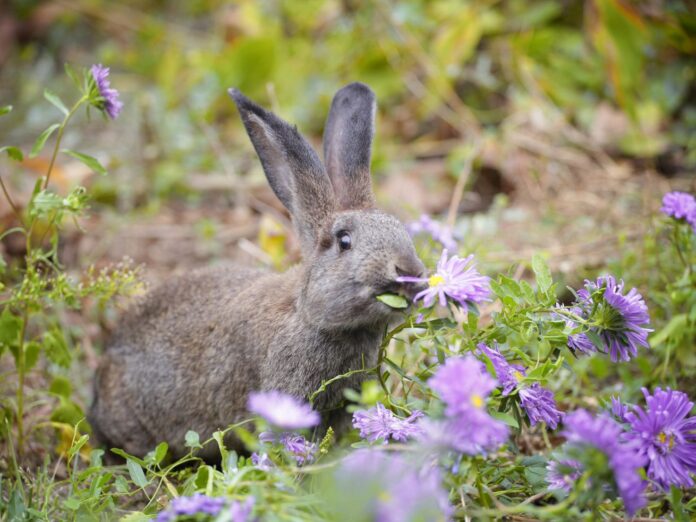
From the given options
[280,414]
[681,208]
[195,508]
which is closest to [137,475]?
[195,508]

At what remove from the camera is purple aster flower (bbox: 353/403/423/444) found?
2.91m

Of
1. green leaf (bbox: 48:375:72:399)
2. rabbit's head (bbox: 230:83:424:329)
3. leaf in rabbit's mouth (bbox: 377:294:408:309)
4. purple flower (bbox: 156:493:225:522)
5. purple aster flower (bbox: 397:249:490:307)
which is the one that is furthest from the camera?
green leaf (bbox: 48:375:72:399)

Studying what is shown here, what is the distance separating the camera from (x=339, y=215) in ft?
12.9

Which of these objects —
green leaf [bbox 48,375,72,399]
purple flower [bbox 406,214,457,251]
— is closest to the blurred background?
purple flower [bbox 406,214,457,251]

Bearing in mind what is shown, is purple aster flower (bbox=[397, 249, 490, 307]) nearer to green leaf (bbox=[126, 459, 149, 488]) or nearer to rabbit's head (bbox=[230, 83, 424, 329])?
rabbit's head (bbox=[230, 83, 424, 329])

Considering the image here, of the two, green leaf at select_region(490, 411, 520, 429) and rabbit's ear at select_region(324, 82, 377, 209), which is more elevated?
rabbit's ear at select_region(324, 82, 377, 209)

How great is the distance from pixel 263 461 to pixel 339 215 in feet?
5.13

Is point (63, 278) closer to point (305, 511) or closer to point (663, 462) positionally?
point (305, 511)

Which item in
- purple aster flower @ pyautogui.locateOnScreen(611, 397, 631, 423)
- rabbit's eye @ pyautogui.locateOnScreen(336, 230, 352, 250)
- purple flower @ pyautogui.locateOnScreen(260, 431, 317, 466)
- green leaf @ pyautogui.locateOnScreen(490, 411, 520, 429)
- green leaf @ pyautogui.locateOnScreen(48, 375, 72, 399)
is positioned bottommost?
green leaf @ pyautogui.locateOnScreen(48, 375, 72, 399)

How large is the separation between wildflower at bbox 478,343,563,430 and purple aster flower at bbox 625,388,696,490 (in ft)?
1.21

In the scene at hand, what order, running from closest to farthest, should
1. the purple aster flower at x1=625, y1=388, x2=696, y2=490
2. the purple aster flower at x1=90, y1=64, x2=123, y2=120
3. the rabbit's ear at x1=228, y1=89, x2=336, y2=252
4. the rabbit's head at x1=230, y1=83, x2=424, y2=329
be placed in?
the purple aster flower at x1=625, y1=388, x2=696, y2=490, the rabbit's head at x1=230, y1=83, x2=424, y2=329, the purple aster flower at x1=90, y1=64, x2=123, y2=120, the rabbit's ear at x1=228, y1=89, x2=336, y2=252

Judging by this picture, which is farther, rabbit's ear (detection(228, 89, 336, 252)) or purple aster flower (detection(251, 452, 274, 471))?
rabbit's ear (detection(228, 89, 336, 252))

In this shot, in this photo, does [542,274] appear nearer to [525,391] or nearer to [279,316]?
[525,391]

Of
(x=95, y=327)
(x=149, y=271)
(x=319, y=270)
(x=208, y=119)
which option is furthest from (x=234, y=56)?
(x=319, y=270)
